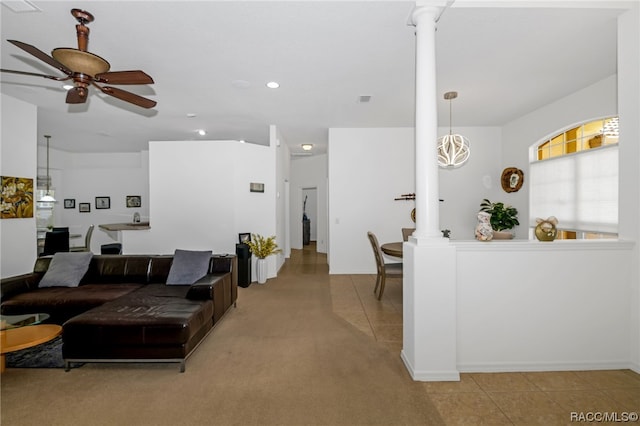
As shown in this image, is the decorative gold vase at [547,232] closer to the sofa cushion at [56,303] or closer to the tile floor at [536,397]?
the tile floor at [536,397]

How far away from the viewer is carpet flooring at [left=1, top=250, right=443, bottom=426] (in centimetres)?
194

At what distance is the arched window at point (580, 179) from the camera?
395 cm

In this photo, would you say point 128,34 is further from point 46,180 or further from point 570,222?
point 46,180

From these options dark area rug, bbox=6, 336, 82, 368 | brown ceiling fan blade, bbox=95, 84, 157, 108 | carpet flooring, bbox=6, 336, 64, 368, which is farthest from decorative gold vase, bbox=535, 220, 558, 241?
carpet flooring, bbox=6, 336, 64, 368

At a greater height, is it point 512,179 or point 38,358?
point 512,179

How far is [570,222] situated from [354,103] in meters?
3.85

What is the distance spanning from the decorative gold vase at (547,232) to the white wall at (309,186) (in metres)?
6.26

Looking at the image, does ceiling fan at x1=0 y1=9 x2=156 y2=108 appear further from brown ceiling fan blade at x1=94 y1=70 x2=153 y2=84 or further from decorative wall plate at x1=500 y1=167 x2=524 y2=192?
decorative wall plate at x1=500 y1=167 x2=524 y2=192

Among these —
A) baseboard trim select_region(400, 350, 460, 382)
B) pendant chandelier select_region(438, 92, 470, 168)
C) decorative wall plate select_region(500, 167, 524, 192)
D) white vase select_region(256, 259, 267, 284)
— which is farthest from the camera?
decorative wall plate select_region(500, 167, 524, 192)

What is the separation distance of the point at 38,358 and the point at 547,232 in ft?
15.7

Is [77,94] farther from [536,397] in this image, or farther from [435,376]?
[536,397]

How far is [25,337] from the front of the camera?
231 centimetres

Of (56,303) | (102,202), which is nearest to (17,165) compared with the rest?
(56,303)

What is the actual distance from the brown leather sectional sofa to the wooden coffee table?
0.12 m
